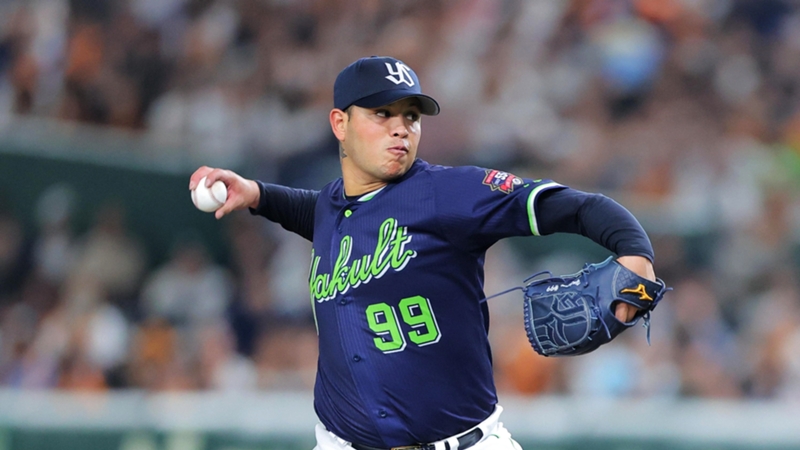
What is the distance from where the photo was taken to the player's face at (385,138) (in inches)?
143

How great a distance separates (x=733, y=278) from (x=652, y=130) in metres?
1.82

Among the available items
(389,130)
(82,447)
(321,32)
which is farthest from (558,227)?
(321,32)

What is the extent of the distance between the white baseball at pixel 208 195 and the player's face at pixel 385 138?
522 millimetres

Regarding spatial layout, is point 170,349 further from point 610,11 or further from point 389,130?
point 610,11

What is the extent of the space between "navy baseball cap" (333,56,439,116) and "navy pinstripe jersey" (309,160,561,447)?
0.83ft

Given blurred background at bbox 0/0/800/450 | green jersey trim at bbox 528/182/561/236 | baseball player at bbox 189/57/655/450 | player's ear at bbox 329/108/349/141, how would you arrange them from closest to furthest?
green jersey trim at bbox 528/182/561/236
baseball player at bbox 189/57/655/450
player's ear at bbox 329/108/349/141
blurred background at bbox 0/0/800/450

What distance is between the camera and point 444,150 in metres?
8.99

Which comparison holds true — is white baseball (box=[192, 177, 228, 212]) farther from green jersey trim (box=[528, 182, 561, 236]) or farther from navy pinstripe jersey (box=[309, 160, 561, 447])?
green jersey trim (box=[528, 182, 561, 236])

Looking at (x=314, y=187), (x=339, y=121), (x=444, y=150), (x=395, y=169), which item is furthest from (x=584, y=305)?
(x=444, y=150)

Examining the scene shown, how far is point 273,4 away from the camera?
1059 cm

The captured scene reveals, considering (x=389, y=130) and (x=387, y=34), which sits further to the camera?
(x=387, y=34)

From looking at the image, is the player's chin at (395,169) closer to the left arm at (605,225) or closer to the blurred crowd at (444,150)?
the left arm at (605,225)

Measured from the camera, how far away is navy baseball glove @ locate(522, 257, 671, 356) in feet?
9.91

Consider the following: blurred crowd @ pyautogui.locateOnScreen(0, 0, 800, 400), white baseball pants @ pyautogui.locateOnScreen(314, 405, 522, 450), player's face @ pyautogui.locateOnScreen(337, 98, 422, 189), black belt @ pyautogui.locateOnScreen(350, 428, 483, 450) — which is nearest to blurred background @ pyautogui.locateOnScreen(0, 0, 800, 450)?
blurred crowd @ pyautogui.locateOnScreen(0, 0, 800, 400)
